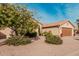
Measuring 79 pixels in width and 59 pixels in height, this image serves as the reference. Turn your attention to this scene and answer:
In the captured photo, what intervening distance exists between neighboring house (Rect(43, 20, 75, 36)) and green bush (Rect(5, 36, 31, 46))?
0.64 meters

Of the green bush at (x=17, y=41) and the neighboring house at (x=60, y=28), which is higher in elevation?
the neighboring house at (x=60, y=28)

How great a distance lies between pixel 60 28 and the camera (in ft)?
30.0

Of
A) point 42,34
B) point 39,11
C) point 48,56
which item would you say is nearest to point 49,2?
point 39,11

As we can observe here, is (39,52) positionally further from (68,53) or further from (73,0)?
(73,0)

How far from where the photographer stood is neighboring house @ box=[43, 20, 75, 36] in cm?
902

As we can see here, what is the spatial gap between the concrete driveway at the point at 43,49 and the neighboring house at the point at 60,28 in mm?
198

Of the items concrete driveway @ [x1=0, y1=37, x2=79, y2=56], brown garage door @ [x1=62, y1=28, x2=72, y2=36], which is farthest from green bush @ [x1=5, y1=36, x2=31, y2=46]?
brown garage door @ [x1=62, y1=28, x2=72, y2=36]

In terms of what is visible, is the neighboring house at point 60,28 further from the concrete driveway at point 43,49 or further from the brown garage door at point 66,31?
the concrete driveway at point 43,49

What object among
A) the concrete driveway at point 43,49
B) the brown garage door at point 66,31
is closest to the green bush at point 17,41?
the concrete driveway at point 43,49

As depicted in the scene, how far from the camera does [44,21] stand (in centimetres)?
899

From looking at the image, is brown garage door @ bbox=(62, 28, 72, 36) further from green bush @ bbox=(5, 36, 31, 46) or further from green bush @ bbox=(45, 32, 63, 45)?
green bush @ bbox=(5, 36, 31, 46)

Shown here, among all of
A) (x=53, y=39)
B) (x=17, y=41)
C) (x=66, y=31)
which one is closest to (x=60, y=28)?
(x=66, y=31)

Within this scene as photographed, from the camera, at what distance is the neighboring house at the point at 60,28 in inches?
355

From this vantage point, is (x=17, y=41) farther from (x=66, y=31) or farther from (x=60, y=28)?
(x=66, y=31)
